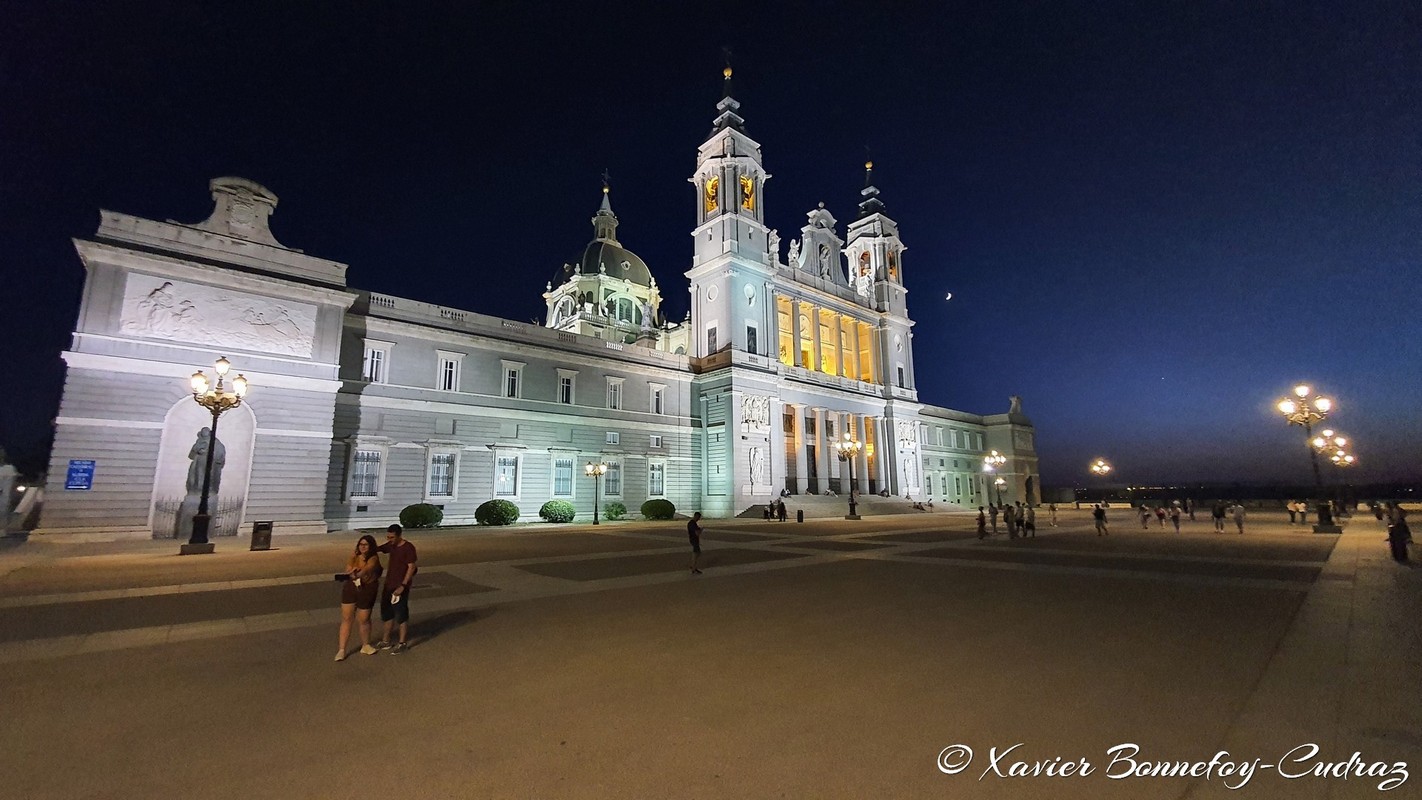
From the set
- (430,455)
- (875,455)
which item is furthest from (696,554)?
(875,455)

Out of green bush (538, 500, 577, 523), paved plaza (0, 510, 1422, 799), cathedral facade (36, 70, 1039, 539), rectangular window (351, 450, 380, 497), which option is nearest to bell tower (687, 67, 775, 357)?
cathedral facade (36, 70, 1039, 539)

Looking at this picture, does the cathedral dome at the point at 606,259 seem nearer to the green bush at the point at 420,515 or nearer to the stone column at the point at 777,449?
the stone column at the point at 777,449

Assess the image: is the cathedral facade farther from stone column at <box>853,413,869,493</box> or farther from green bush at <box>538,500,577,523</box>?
green bush at <box>538,500,577,523</box>

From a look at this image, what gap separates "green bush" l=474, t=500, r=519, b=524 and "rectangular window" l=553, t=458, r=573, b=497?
4260 millimetres

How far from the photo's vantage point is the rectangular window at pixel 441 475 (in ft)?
103

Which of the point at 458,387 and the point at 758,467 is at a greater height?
the point at 458,387

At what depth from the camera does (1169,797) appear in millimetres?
3736

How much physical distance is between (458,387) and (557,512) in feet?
29.8

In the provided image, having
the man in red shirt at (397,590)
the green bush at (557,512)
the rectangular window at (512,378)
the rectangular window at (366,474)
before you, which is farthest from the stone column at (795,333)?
the man in red shirt at (397,590)

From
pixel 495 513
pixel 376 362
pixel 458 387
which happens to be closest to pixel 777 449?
pixel 495 513

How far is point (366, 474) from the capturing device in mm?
29234

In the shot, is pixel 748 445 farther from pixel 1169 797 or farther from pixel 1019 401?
pixel 1019 401

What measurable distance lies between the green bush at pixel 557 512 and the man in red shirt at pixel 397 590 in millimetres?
26024

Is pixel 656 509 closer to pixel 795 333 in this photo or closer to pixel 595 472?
pixel 595 472
